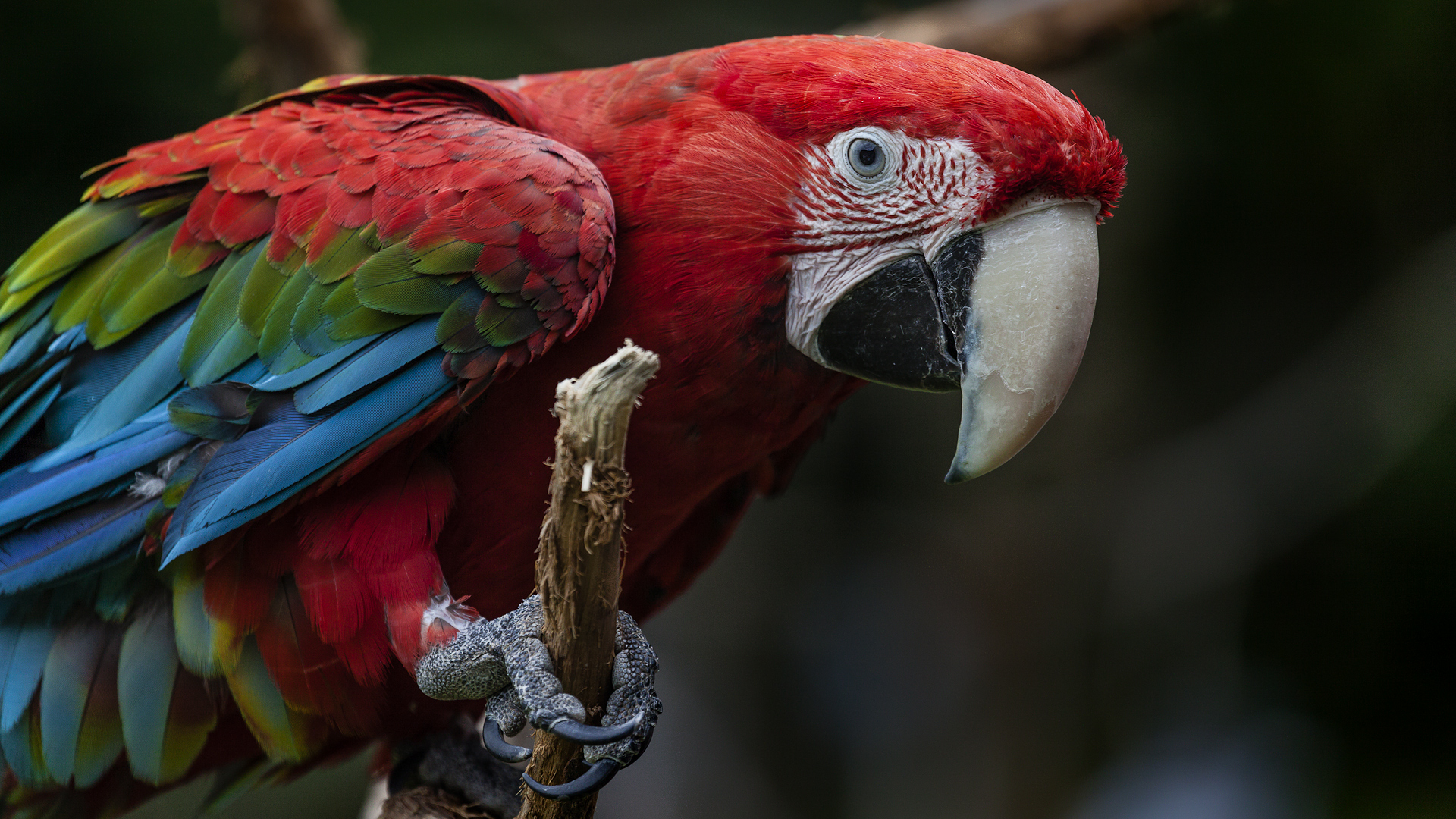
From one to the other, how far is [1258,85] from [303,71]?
2783 millimetres

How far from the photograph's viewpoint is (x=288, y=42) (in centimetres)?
270

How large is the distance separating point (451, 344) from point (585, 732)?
526 millimetres

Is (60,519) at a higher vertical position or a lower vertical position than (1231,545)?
higher

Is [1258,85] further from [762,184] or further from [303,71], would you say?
[303,71]

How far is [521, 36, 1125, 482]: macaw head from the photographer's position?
4.36ft

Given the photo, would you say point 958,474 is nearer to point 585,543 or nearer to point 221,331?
point 585,543

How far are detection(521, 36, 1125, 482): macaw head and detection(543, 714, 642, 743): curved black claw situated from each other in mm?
535

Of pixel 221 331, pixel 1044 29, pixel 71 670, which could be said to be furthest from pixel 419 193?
pixel 1044 29

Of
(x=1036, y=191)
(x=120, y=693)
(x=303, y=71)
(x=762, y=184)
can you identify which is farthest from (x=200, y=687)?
(x=303, y=71)

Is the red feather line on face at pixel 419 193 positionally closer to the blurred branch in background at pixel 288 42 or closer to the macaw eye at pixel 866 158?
the macaw eye at pixel 866 158

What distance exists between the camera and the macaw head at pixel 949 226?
52.2 inches

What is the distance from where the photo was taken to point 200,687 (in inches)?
62.6

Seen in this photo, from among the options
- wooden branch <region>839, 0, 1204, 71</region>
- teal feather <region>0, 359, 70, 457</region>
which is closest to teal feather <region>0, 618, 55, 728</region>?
teal feather <region>0, 359, 70, 457</region>

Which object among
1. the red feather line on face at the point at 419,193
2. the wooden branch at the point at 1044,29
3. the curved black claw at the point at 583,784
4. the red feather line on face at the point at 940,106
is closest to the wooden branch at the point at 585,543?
the curved black claw at the point at 583,784
